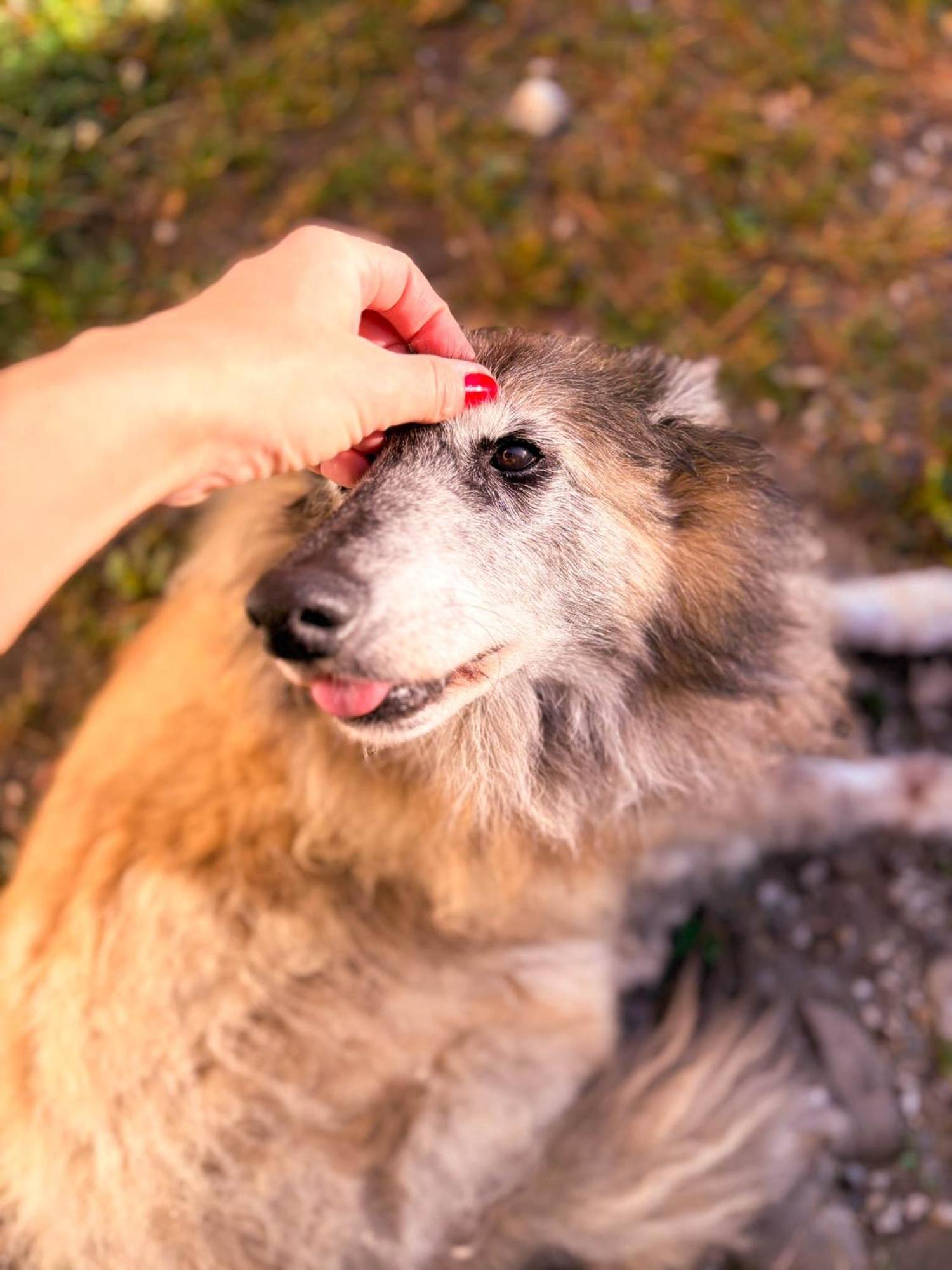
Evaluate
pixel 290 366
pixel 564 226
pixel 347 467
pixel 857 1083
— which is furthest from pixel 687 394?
pixel 857 1083

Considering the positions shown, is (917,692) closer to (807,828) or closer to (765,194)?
(807,828)

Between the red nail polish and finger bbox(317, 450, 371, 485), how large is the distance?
0.25 metres

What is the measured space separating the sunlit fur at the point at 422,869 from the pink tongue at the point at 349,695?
0.27 ft

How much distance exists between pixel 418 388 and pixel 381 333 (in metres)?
0.32

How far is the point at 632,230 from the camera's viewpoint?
3.90 meters

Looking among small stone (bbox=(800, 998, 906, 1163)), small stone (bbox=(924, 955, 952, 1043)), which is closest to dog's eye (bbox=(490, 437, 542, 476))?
small stone (bbox=(800, 998, 906, 1163))

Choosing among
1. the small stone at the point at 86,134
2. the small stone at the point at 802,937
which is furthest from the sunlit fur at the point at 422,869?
the small stone at the point at 86,134

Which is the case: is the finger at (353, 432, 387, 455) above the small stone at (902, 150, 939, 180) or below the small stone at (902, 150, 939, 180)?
above

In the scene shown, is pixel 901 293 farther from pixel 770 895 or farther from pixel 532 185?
pixel 770 895

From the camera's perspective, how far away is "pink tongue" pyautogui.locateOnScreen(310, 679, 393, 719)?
1883 mm

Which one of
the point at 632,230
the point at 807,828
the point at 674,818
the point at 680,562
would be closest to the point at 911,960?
the point at 807,828

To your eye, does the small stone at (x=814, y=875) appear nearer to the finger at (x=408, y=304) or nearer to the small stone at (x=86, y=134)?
the finger at (x=408, y=304)

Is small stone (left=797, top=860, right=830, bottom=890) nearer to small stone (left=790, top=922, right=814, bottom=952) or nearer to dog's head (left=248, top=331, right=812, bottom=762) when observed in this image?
small stone (left=790, top=922, right=814, bottom=952)

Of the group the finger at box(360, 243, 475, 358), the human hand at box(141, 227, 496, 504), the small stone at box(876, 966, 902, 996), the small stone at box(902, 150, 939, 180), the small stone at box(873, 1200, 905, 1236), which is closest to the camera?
the human hand at box(141, 227, 496, 504)
